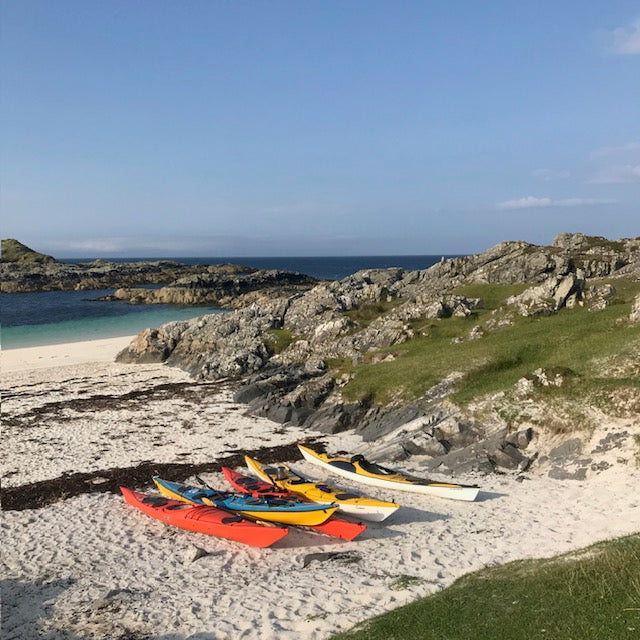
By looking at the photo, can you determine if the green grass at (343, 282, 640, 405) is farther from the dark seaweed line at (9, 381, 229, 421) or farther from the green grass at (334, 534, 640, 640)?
the green grass at (334, 534, 640, 640)

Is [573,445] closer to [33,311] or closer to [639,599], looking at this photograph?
[639,599]

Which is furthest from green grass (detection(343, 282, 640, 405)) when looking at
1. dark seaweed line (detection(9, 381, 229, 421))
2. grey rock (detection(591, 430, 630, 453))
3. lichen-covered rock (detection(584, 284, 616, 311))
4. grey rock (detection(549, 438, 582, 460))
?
dark seaweed line (detection(9, 381, 229, 421))

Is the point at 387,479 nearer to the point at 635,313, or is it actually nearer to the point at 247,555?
the point at 247,555

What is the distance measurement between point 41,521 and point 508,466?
2259 cm

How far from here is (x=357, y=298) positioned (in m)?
63.6

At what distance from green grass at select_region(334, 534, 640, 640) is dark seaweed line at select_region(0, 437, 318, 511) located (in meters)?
17.1

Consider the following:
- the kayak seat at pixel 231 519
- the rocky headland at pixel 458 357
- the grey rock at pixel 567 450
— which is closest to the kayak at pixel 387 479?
the rocky headland at pixel 458 357

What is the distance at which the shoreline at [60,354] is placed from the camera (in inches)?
2482

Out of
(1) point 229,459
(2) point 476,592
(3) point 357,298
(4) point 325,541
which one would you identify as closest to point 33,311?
(3) point 357,298

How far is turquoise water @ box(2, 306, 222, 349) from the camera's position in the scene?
81.0 meters

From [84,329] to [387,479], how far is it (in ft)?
255

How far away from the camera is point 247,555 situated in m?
20.7

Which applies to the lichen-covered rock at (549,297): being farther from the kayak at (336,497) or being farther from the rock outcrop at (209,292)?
the rock outcrop at (209,292)

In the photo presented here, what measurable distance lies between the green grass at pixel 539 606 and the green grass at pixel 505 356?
1603 centimetres
